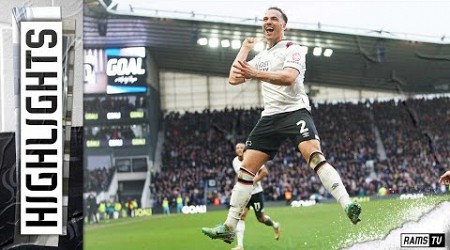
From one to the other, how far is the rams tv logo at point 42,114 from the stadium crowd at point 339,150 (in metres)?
0.78

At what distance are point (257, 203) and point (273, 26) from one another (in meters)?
1.39

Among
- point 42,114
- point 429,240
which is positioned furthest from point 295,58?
point 42,114

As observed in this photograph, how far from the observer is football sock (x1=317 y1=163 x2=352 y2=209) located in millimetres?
3725

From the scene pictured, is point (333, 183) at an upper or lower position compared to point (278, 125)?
lower

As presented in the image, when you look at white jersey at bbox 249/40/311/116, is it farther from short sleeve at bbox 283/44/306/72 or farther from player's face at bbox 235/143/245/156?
player's face at bbox 235/143/245/156

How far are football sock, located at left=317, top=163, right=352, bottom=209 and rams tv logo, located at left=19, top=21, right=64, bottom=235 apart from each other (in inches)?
78.1

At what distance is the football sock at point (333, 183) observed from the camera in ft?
12.2

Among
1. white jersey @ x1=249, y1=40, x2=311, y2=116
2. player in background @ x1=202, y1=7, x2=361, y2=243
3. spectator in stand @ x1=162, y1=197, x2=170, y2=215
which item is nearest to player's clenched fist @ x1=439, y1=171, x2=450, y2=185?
player in background @ x1=202, y1=7, x2=361, y2=243

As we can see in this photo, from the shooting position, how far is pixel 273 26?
3.97 metres

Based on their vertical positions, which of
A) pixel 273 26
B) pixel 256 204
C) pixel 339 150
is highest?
pixel 273 26

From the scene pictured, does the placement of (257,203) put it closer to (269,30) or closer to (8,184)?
(269,30)

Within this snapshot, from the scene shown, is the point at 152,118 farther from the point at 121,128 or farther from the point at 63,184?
the point at 63,184

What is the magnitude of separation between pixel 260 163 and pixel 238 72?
2.33 feet

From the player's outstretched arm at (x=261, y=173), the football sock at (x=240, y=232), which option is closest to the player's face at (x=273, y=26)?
the player's outstretched arm at (x=261, y=173)
